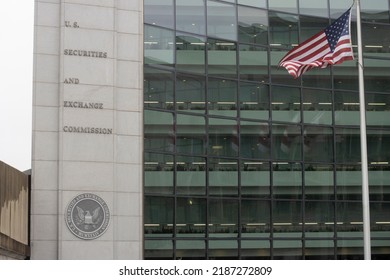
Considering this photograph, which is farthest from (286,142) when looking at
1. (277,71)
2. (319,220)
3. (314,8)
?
(314,8)

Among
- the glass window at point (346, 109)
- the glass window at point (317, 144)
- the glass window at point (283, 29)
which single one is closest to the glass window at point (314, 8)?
the glass window at point (283, 29)

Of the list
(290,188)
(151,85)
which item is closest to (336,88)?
(290,188)

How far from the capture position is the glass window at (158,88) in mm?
22953

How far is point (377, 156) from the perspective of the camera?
2536 centimetres

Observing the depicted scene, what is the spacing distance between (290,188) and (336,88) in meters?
3.79

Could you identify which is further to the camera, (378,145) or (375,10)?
(375,10)

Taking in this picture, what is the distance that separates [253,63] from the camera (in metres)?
24.5

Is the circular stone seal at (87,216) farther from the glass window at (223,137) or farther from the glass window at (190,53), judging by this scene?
the glass window at (190,53)

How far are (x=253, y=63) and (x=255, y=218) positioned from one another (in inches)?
195

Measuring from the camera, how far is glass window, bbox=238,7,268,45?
24.5 meters

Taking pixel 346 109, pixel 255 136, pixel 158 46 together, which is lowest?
pixel 255 136

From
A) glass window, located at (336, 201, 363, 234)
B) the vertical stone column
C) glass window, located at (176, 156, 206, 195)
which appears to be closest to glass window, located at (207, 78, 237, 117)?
glass window, located at (176, 156, 206, 195)

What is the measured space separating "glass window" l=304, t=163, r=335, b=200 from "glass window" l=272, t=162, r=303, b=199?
0.27 m

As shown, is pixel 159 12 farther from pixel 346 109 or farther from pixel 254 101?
pixel 346 109
